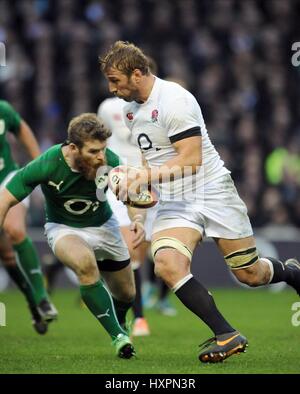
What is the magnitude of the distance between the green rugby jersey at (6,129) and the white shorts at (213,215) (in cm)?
252

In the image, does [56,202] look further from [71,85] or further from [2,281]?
[71,85]

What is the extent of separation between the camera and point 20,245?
349 inches

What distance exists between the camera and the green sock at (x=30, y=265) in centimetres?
888

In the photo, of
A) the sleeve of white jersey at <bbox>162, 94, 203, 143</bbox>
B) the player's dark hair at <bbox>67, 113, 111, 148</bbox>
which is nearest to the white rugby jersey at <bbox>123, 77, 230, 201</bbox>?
the sleeve of white jersey at <bbox>162, 94, 203, 143</bbox>

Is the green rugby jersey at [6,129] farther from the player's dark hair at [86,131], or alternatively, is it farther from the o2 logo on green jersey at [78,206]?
the player's dark hair at [86,131]

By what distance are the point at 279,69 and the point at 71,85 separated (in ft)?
12.3

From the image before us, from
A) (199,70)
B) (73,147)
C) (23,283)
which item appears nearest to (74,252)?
(73,147)

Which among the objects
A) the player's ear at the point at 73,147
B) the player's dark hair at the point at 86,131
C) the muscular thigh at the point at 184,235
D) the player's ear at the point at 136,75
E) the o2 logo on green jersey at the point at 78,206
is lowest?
the muscular thigh at the point at 184,235

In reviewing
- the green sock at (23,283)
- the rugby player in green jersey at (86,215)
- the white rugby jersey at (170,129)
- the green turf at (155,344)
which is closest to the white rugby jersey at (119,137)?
the green sock at (23,283)

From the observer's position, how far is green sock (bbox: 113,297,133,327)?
762 cm

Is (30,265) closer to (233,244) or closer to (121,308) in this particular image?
(121,308)

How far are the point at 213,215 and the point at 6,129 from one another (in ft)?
9.25

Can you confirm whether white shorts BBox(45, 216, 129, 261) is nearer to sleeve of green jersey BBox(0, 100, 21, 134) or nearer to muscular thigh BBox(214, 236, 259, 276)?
muscular thigh BBox(214, 236, 259, 276)

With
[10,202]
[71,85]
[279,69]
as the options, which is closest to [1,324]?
[10,202]
